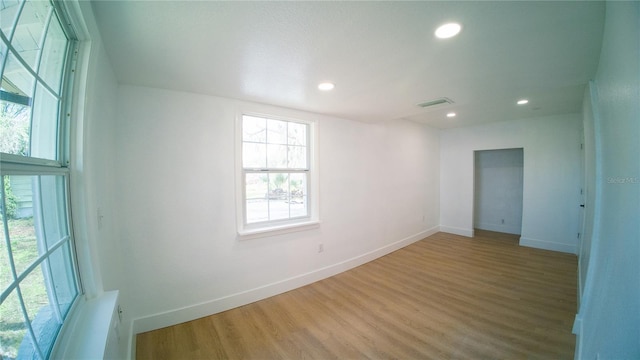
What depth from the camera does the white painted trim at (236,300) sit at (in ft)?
6.68

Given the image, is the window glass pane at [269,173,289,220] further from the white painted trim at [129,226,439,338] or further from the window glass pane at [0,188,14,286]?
the window glass pane at [0,188,14,286]

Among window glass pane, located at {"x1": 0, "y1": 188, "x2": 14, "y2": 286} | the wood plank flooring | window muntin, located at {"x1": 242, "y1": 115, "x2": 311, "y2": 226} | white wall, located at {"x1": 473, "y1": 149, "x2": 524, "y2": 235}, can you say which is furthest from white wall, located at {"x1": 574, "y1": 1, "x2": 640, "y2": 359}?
white wall, located at {"x1": 473, "y1": 149, "x2": 524, "y2": 235}

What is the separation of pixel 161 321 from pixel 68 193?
5.49 feet

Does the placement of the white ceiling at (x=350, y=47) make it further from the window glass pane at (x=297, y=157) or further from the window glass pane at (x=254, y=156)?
the window glass pane at (x=297, y=157)

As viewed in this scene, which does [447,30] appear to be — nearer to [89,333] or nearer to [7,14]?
[7,14]

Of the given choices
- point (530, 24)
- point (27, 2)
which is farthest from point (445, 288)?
point (27, 2)

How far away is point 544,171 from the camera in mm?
4168

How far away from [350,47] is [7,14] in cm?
147

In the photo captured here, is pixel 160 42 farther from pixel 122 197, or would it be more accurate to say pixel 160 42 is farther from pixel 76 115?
pixel 122 197

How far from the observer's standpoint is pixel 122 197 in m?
1.91

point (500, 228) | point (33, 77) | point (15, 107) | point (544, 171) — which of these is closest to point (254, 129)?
point (33, 77)

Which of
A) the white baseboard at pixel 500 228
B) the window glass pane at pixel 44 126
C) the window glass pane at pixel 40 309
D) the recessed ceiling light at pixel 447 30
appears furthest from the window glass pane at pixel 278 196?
the white baseboard at pixel 500 228

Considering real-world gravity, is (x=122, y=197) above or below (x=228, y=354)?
above

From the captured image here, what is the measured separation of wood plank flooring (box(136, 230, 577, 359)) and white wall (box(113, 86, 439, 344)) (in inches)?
9.9
